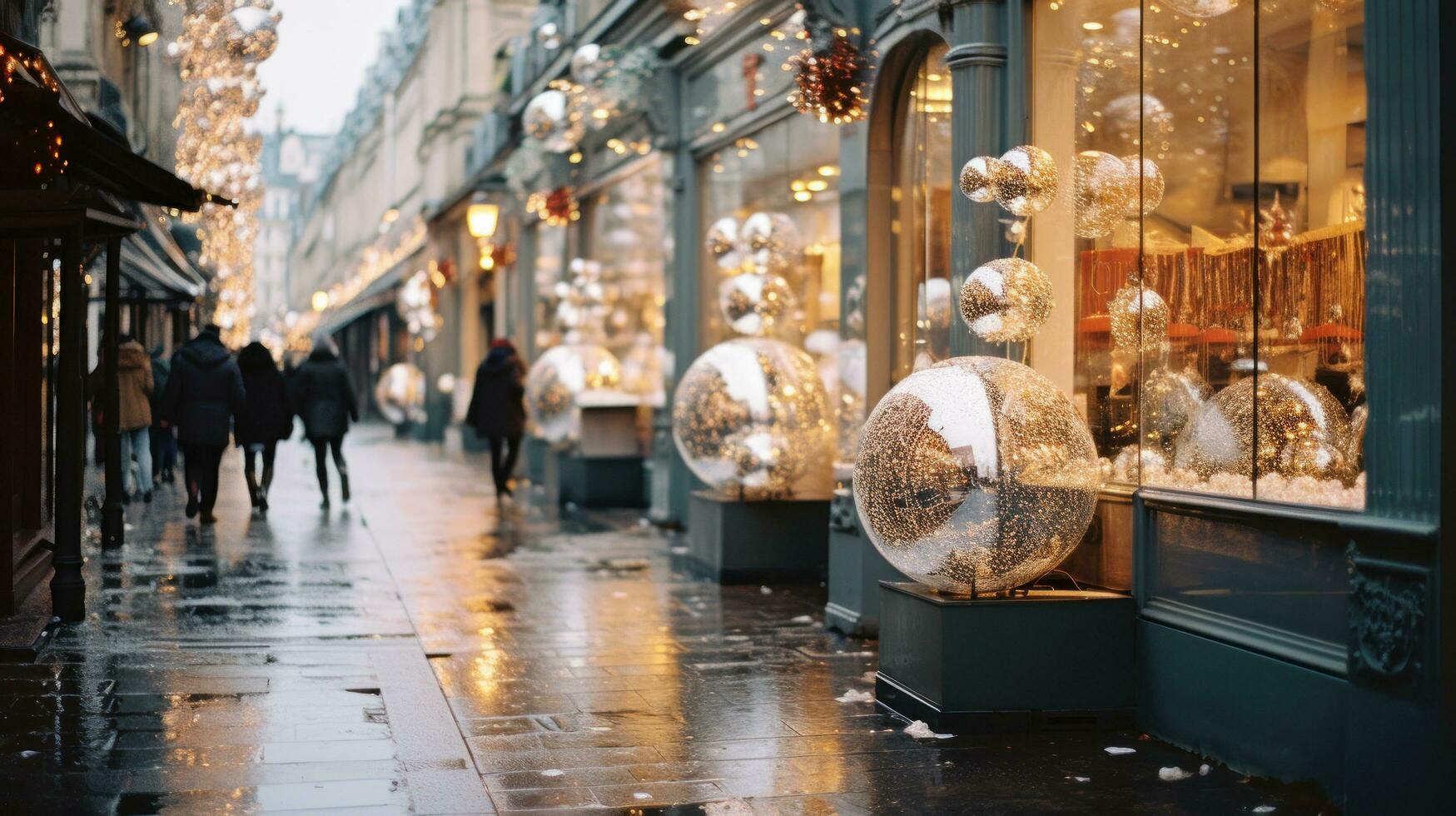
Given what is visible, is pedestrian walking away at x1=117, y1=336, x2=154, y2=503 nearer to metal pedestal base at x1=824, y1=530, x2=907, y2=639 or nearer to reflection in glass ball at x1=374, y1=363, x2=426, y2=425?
metal pedestal base at x1=824, y1=530, x2=907, y2=639

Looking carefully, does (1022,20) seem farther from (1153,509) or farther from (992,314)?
(1153,509)

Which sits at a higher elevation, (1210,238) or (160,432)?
(1210,238)

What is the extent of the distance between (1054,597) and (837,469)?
3.20 metres

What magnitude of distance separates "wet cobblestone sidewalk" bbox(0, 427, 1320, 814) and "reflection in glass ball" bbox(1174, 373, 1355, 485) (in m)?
1.28

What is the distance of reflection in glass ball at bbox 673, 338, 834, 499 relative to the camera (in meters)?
12.3

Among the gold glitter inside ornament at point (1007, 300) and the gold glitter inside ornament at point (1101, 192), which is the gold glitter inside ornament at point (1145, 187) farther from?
the gold glitter inside ornament at point (1007, 300)

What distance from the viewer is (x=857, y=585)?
1000cm

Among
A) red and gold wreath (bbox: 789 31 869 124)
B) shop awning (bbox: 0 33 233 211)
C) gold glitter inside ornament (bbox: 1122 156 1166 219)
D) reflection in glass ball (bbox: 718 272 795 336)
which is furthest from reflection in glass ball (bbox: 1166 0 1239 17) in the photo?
shop awning (bbox: 0 33 233 211)

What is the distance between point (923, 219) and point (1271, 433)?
13.3 ft

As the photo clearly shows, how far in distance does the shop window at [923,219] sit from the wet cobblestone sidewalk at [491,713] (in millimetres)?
1972

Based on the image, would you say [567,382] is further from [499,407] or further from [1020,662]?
[1020,662]

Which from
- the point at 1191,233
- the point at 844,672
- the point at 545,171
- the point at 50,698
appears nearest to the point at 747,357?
the point at 844,672

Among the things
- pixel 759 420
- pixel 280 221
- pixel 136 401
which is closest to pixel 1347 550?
pixel 759 420

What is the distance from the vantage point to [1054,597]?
7.45m
